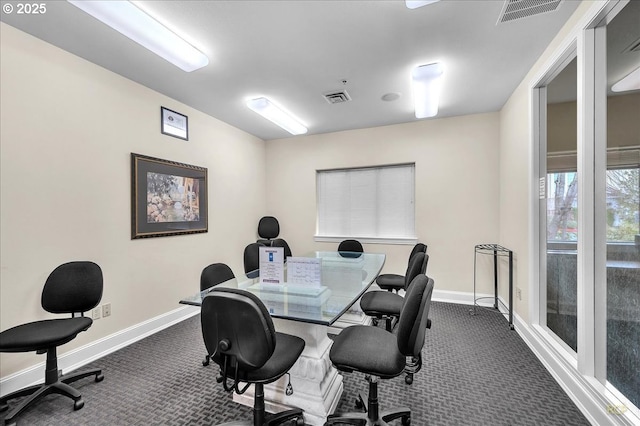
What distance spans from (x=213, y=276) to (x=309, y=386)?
119 centimetres

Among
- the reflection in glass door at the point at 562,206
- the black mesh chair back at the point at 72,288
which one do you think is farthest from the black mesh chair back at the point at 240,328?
the reflection in glass door at the point at 562,206

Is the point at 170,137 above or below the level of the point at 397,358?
above

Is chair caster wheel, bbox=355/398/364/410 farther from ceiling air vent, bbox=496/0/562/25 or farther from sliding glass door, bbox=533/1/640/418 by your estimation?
ceiling air vent, bbox=496/0/562/25

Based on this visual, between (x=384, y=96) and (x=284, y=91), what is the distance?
1.26 m

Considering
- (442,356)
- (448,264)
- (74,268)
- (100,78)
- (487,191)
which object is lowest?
(442,356)

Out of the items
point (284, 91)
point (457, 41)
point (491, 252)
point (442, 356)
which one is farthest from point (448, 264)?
point (284, 91)

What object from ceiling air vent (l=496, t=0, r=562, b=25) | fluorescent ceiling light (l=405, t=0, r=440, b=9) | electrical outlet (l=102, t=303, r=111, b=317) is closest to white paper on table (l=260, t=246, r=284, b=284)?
electrical outlet (l=102, t=303, r=111, b=317)

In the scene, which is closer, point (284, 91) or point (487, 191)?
point (284, 91)

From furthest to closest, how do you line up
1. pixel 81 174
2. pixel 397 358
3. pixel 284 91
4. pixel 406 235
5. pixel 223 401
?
pixel 406 235 → pixel 284 91 → pixel 81 174 → pixel 223 401 → pixel 397 358

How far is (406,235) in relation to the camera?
4.43 meters

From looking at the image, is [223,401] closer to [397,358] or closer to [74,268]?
[397,358]

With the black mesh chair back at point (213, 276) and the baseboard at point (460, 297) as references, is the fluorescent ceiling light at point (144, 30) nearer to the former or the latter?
the black mesh chair back at point (213, 276)

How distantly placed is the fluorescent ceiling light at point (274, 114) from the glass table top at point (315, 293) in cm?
212

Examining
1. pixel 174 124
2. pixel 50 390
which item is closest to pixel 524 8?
pixel 174 124
